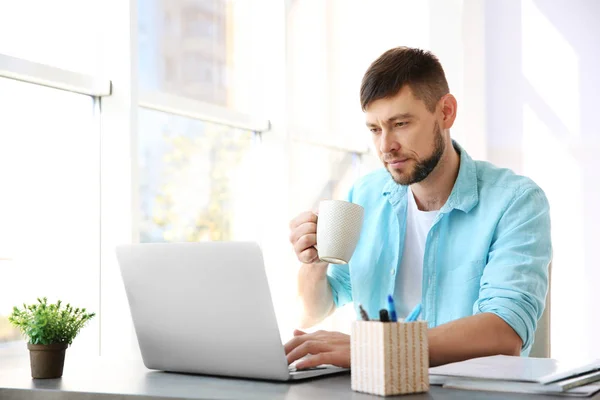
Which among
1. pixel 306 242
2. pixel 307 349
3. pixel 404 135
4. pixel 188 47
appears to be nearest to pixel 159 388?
pixel 307 349

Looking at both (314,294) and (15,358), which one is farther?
(15,358)

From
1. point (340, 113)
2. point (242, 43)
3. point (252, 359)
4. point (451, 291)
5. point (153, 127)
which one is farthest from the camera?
point (340, 113)

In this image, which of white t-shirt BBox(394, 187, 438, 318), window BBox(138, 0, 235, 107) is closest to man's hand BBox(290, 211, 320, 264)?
white t-shirt BBox(394, 187, 438, 318)

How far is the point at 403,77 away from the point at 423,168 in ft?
0.73

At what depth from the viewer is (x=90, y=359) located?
1587mm

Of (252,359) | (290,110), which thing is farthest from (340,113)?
(252,359)

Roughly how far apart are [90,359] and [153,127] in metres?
1.22

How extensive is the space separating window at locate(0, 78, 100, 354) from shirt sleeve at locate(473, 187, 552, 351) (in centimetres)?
122

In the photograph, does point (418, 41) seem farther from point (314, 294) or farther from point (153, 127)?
point (314, 294)

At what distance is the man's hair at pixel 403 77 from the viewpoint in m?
1.78

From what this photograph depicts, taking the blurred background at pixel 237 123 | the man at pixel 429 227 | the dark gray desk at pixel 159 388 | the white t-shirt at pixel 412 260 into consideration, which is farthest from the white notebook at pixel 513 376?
the blurred background at pixel 237 123

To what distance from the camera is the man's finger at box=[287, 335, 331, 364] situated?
4.22 feet

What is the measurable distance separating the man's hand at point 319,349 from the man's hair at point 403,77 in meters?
0.68

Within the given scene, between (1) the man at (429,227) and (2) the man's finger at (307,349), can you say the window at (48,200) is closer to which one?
(1) the man at (429,227)
